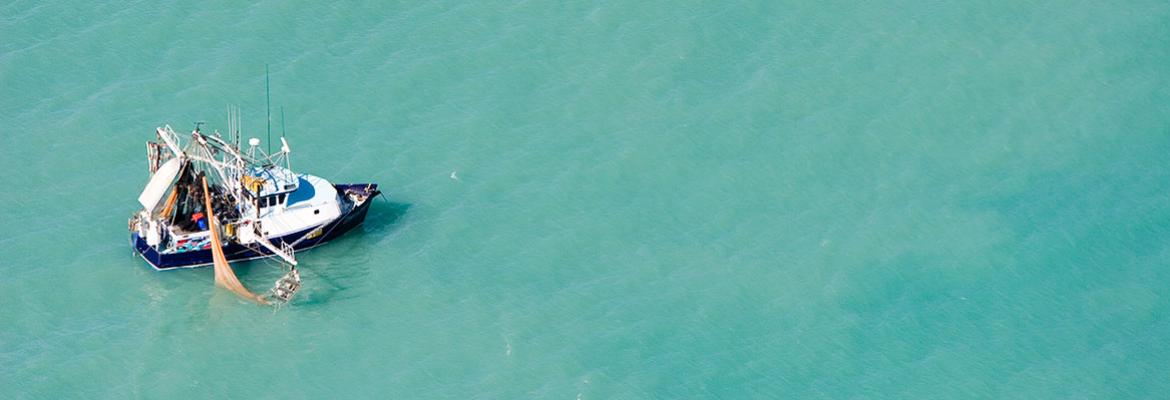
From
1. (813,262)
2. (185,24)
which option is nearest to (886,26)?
(813,262)

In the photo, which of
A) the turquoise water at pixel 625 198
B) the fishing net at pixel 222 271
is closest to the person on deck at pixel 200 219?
the fishing net at pixel 222 271

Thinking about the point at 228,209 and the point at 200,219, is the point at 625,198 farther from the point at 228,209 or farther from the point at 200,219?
the point at 200,219

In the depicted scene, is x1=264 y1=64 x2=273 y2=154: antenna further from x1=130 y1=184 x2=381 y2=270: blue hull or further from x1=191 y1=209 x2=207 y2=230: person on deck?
x1=191 y1=209 x2=207 y2=230: person on deck

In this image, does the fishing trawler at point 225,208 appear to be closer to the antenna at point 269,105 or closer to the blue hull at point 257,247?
the blue hull at point 257,247

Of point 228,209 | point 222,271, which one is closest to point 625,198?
point 228,209

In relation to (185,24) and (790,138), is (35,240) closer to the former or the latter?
(185,24)

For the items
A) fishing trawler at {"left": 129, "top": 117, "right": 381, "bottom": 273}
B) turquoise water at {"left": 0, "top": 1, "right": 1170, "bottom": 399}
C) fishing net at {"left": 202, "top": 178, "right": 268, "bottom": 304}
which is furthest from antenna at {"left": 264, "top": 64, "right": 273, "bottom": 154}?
fishing net at {"left": 202, "top": 178, "right": 268, "bottom": 304}
